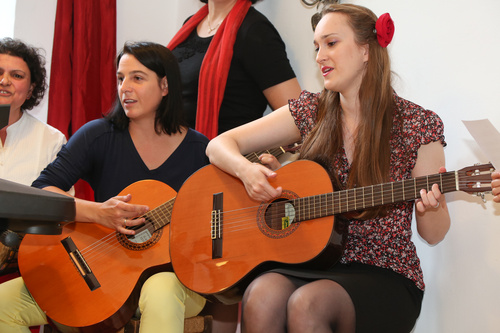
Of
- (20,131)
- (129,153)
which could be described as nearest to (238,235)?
(129,153)

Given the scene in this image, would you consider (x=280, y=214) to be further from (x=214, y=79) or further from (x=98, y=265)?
(x=214, y=79)

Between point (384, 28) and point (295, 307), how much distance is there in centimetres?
87

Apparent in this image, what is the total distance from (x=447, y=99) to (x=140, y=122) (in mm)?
1149

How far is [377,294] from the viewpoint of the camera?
4.75ft

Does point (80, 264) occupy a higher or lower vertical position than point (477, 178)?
lower

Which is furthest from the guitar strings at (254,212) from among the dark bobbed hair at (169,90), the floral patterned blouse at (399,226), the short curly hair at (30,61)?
the short curly hair at (30,61)

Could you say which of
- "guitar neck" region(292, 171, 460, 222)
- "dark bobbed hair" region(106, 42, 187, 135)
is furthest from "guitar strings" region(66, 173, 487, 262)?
"dark bobbed hair" region(106, 42, 187, 135)

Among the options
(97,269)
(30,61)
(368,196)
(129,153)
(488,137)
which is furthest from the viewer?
(30,61)

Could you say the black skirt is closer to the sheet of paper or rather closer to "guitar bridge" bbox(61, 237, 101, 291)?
the sheet of paper

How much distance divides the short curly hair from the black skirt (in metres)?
1.54

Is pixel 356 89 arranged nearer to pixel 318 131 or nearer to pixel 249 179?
pixel 318 131

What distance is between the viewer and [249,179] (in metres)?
1.65

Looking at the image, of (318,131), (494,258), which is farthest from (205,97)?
(494,258)

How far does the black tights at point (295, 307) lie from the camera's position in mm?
1334
